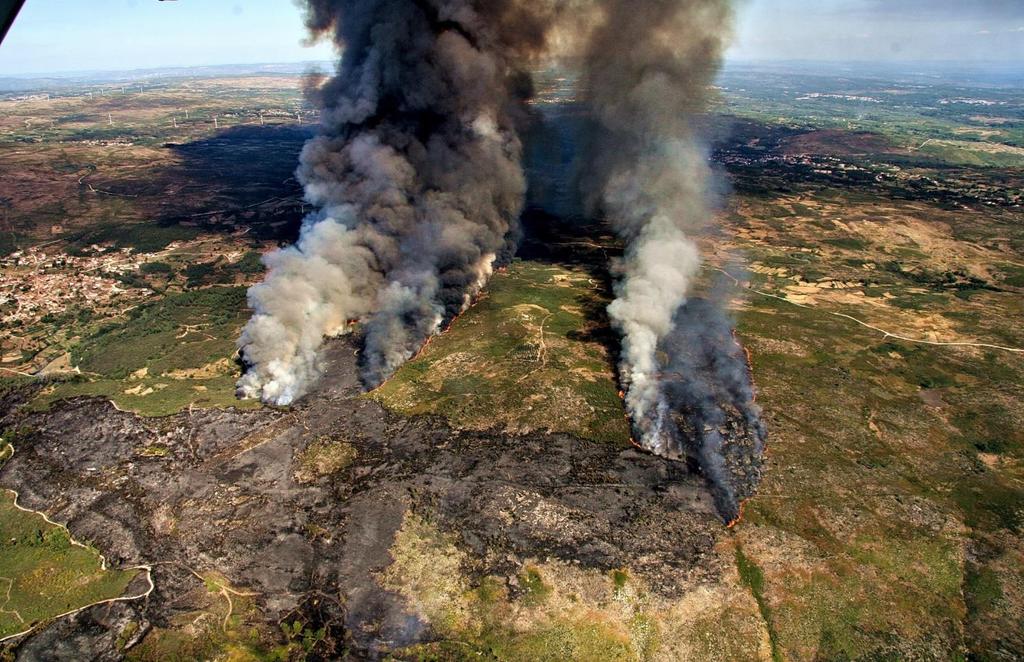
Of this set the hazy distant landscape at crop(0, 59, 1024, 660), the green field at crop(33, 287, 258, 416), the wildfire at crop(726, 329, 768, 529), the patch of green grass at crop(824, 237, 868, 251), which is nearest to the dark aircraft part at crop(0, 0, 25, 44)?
the hazy distant landscape at crop(0, 59, 1024, 660)

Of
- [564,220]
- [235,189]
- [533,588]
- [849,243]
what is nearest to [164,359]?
[533,588]

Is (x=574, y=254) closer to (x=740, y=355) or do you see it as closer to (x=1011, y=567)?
(x=740, y=355)

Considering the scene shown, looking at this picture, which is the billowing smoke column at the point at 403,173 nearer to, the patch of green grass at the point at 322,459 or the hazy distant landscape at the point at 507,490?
the hazy distant landscape at the point at 507,490

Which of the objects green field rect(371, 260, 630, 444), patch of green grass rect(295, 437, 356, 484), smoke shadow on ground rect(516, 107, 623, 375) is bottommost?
patch of green grass rect(295, 437, 356, 484)

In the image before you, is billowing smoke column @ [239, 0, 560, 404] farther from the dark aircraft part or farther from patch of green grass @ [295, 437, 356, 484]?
the dark aircraft part

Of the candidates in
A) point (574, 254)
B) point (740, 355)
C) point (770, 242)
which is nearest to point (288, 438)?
point (740, 355)

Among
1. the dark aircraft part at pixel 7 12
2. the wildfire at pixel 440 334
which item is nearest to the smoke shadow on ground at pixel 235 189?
the wildfire at pixel 440 334
